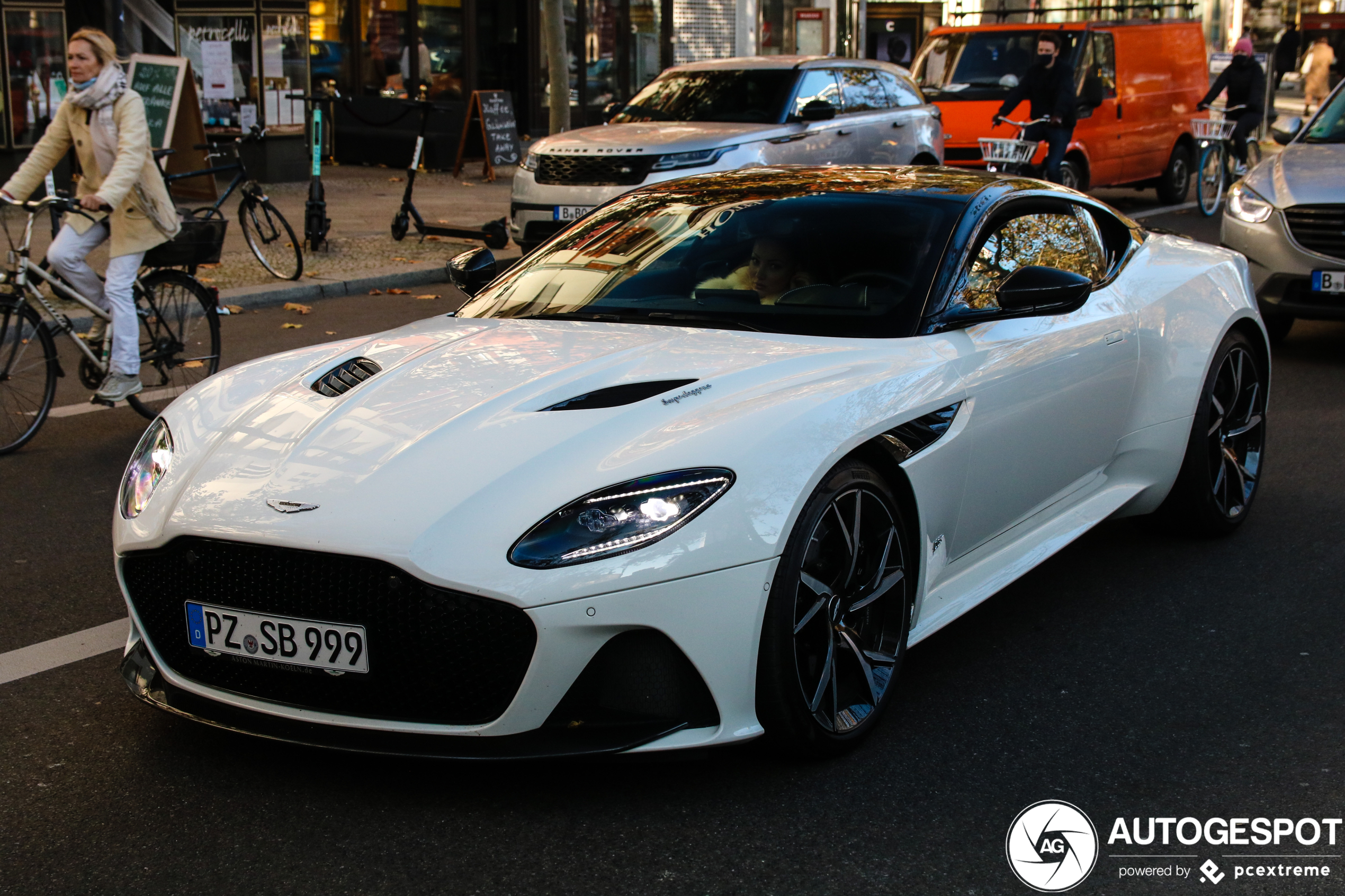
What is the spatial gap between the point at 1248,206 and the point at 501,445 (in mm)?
7343

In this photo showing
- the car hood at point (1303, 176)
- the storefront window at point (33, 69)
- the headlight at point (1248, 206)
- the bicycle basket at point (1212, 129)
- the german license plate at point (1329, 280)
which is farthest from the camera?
the bicycle basket at point (1212, 129)

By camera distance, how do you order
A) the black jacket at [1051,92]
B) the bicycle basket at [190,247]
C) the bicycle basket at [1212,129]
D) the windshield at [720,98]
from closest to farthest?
the bicycle basket at [190,247]
the windshield at [720,98]
the black jacket at [1051,92]
the bicycle basket at [1212,129]

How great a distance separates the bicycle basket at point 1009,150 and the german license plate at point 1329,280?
6.81 meters

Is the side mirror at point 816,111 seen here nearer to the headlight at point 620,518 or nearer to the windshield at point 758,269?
the windshield at point 758,269

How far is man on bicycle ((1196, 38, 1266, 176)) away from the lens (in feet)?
54.4

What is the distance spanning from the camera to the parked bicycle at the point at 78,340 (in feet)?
22.3

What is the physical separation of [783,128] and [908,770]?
9940 mm

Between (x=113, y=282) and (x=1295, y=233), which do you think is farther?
(x=1295, y=233)

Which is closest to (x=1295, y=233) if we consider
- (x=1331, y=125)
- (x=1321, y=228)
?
(x=1321, y=228)

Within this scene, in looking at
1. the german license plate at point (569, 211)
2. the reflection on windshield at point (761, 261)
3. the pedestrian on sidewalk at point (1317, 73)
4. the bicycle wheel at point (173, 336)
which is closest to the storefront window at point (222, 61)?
the german license plate at point (569, 211)

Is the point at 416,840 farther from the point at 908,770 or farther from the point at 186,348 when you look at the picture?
the point at 186,348

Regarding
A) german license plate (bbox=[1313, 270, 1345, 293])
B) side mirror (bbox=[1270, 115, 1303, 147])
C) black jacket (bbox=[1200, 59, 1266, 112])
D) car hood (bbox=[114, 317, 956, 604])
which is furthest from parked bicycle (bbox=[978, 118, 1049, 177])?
car hood (bbox=[114, 317, 956, 604])

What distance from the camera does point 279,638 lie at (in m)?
3.24

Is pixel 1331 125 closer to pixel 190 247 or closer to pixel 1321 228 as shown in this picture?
pixel 1321 228
